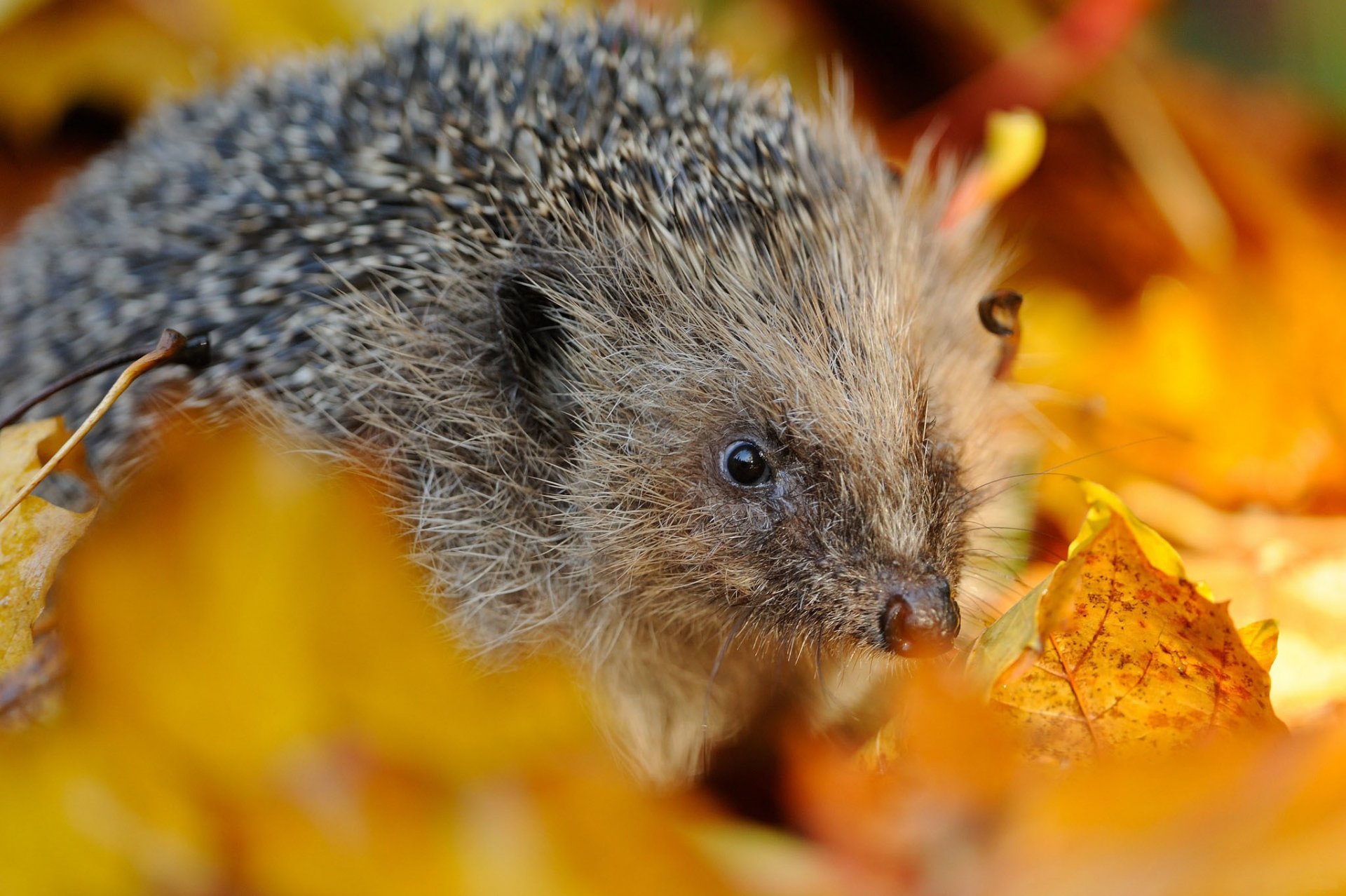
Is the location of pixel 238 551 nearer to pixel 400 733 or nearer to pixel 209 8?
pixel 400 733

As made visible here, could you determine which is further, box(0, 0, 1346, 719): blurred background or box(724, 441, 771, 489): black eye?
box(0, 0, 1346, 719): blurred background

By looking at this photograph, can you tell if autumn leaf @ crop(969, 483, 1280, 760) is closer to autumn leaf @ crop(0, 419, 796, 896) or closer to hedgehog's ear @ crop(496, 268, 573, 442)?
autumn leaf @ crop(0, 419, 796, 896)

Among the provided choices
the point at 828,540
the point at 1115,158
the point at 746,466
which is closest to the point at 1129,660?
the point at 828,540

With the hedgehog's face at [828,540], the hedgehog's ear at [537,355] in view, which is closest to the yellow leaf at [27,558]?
the hedgehog's ear at [537,355]

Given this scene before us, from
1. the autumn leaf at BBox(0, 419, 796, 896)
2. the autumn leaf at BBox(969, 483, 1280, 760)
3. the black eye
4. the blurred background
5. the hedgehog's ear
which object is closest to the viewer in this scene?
the autumn leaf at BBox(0, 419, 796, 896)

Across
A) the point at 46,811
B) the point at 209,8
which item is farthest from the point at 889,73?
the point at 46,811

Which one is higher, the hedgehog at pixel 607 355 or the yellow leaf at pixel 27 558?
the hedgehog at pixel 607 355

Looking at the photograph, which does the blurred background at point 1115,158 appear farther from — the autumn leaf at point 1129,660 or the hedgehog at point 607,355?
the autumn leaf at point 1129,660

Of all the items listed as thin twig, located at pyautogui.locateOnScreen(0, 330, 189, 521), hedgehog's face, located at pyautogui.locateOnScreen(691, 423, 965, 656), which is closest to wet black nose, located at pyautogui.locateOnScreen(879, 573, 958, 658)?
hedgehog's face, located at pyautogui.locateOnScreen(691, 423, 965, 656)
